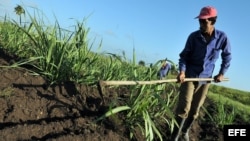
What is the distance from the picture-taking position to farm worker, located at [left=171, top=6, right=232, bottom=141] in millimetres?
6184

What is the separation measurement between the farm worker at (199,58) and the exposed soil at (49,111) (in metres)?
0.78

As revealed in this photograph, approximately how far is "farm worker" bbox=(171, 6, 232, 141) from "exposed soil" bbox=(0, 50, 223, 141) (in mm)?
785

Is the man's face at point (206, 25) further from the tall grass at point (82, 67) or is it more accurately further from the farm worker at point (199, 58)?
the tall grass at point (82, 67)

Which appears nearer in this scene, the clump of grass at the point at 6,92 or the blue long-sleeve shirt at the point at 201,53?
the clump of grass at the point at 6,92

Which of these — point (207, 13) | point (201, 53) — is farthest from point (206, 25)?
point (201, 53)

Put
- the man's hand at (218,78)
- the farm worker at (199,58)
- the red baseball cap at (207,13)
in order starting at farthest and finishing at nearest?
the man's hand at (218,78), the farm worker at (199,58), the red baseball cap at (207,13)

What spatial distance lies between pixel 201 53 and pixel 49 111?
2.22 meters

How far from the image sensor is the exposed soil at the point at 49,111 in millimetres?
5043

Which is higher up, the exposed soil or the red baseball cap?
the red baseball cap

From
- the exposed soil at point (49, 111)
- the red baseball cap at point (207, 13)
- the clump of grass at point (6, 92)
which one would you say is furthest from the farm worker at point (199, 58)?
the clump of grass at point (6, 92)

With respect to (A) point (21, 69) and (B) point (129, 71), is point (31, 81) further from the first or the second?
(B) point (129, 71)

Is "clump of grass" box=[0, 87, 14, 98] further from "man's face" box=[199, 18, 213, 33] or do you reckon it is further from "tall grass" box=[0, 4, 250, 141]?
"man's face" box=[199, 18, 213, 33]

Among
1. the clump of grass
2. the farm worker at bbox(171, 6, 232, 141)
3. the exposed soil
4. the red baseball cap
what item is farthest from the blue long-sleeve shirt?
the clump of grass

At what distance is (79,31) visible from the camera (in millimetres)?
6121
